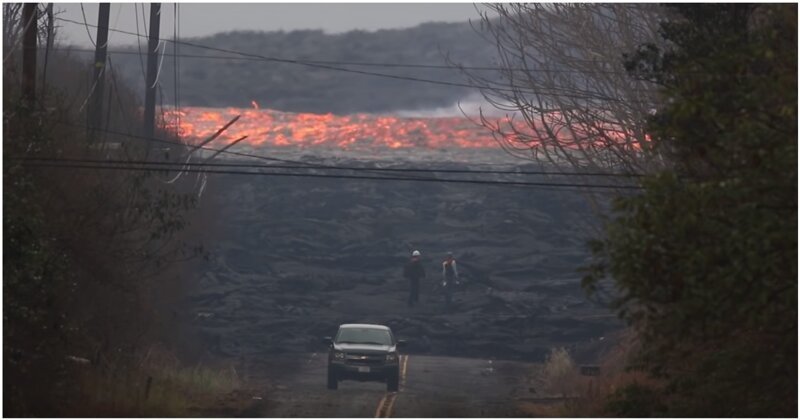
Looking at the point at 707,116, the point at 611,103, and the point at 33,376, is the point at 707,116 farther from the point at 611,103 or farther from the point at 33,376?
the point at 611,103

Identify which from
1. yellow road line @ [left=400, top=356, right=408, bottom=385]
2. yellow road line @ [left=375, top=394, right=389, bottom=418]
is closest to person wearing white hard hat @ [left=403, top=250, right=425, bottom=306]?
yellow road line @ [left=400, top=356, right=408, bottom=385]

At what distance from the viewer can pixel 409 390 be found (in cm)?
4516

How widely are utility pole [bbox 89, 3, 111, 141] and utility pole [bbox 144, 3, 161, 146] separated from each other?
5.25 meters

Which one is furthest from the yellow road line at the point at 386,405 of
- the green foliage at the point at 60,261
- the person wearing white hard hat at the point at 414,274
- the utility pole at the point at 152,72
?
the person wearing white hard hat at the point at 414,274

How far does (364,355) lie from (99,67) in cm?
1104

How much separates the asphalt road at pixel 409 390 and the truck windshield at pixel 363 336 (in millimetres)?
1411

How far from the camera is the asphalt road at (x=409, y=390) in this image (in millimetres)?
34031

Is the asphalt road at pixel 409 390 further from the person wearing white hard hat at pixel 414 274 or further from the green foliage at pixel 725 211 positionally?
the green foliage at pixel 725 211

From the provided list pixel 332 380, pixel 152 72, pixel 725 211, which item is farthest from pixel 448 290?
pixel 725 211

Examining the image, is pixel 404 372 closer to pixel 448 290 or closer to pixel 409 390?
pixel 409 390

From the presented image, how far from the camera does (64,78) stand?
176ft

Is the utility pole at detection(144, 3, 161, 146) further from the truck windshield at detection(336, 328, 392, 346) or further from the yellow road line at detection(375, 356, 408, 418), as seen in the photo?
the yellow road line at detection(375, 356, 408, 418)

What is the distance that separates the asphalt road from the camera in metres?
34.0

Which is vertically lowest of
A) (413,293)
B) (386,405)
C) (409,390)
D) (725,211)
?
(409,390)
